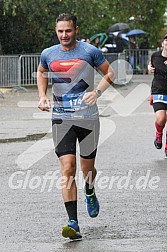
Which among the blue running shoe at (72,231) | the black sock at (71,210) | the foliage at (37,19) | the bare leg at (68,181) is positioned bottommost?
the foliage at (37,19)

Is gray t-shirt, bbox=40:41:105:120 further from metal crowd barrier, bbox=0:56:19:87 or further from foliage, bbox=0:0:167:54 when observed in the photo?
foliage, bbox=0:0:167:54

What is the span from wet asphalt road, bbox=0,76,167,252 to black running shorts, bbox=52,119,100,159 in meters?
0.73

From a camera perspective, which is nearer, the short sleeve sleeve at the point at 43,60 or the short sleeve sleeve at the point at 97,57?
the short sleeve sleeve at the point at 97,57

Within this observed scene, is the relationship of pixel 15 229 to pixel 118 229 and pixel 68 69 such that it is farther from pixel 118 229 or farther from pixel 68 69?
pixel 68 69

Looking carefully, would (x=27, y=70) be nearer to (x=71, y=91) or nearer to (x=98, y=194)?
(x=98, y=194)

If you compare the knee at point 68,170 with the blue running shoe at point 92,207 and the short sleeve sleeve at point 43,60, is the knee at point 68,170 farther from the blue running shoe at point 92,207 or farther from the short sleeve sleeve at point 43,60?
the short sleeve sleeve at point 43,60

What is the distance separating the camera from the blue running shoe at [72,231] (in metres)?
7.38

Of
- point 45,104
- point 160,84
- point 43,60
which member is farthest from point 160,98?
point 45,104

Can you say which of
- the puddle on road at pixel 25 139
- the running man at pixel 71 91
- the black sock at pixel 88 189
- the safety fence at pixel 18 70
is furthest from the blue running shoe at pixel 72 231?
the safety fence at pixel 18 70

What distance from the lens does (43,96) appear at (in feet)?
26.0

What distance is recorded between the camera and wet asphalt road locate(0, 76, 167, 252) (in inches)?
293

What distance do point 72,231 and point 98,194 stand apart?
2446 mm

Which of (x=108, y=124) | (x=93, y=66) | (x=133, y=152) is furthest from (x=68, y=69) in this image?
(x=108, y=124)

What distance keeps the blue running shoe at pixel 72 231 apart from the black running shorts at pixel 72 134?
2.21 feet
